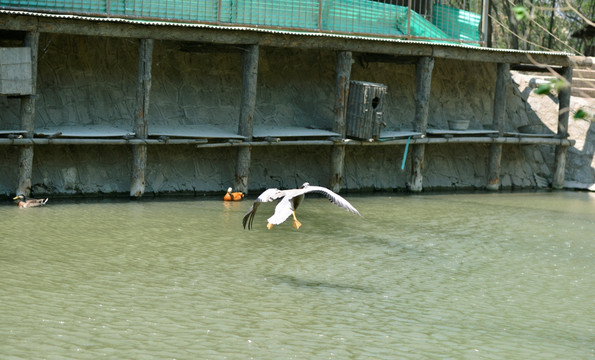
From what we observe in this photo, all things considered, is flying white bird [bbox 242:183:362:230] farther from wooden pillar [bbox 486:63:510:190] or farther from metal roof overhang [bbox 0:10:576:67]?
wooden pillar [bbox 486:63:510:190]

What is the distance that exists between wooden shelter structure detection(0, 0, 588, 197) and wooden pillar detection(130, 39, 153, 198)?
0.06ft

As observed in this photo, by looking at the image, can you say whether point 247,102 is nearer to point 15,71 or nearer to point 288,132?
point 288,132

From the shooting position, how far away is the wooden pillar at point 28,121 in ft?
43.1

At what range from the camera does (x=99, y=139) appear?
45.8 ft

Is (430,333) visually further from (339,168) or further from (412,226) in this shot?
(339,168)

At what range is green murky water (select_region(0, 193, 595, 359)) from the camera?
277 inches

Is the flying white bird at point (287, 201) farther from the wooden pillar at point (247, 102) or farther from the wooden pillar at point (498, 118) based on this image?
the wooden pillar at point (498, 118)

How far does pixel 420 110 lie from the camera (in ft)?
57.4

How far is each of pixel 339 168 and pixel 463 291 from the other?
25.1ft

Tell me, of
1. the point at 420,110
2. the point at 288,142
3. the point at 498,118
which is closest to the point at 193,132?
the point at 288,142

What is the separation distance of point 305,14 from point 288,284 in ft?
27.5

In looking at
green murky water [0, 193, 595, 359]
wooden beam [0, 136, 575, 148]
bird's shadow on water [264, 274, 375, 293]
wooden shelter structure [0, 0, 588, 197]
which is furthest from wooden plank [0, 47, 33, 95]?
bird's shadow on water [264, 274, 375, 293]

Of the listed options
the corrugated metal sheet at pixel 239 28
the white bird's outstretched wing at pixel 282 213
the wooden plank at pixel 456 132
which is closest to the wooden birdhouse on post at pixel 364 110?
the corrugated metal sheet at pixel 239 28

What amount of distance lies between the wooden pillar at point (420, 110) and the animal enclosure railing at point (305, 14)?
0.65m
